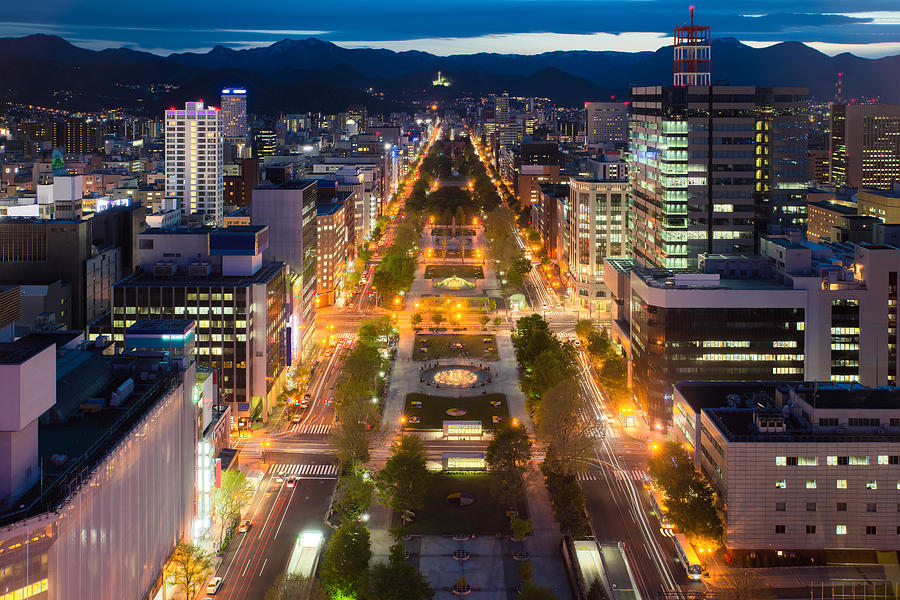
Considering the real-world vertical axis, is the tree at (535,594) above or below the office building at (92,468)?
below

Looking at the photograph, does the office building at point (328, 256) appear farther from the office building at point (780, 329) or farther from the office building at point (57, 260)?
the office building at point (780, 329)

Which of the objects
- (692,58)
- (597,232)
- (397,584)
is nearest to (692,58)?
(692,58)

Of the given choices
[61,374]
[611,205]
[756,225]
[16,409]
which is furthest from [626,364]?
[16,409]

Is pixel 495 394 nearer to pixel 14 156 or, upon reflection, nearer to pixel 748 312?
pixel 748 312

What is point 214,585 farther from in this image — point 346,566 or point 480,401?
point 480,401

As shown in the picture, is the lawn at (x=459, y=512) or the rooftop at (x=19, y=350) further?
the lawn at (x=459, y=512)

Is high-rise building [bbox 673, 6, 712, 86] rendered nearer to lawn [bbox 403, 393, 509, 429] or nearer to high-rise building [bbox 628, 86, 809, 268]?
high-rise building [bbox 628, 86, 809, 268]

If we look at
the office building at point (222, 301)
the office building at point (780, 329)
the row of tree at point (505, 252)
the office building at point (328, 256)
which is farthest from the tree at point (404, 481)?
the row of tree at point (505, 252)

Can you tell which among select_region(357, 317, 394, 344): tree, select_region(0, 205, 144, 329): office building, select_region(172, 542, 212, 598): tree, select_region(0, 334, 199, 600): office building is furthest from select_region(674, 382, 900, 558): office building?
select_region(0, 205, 144, 329): office building
